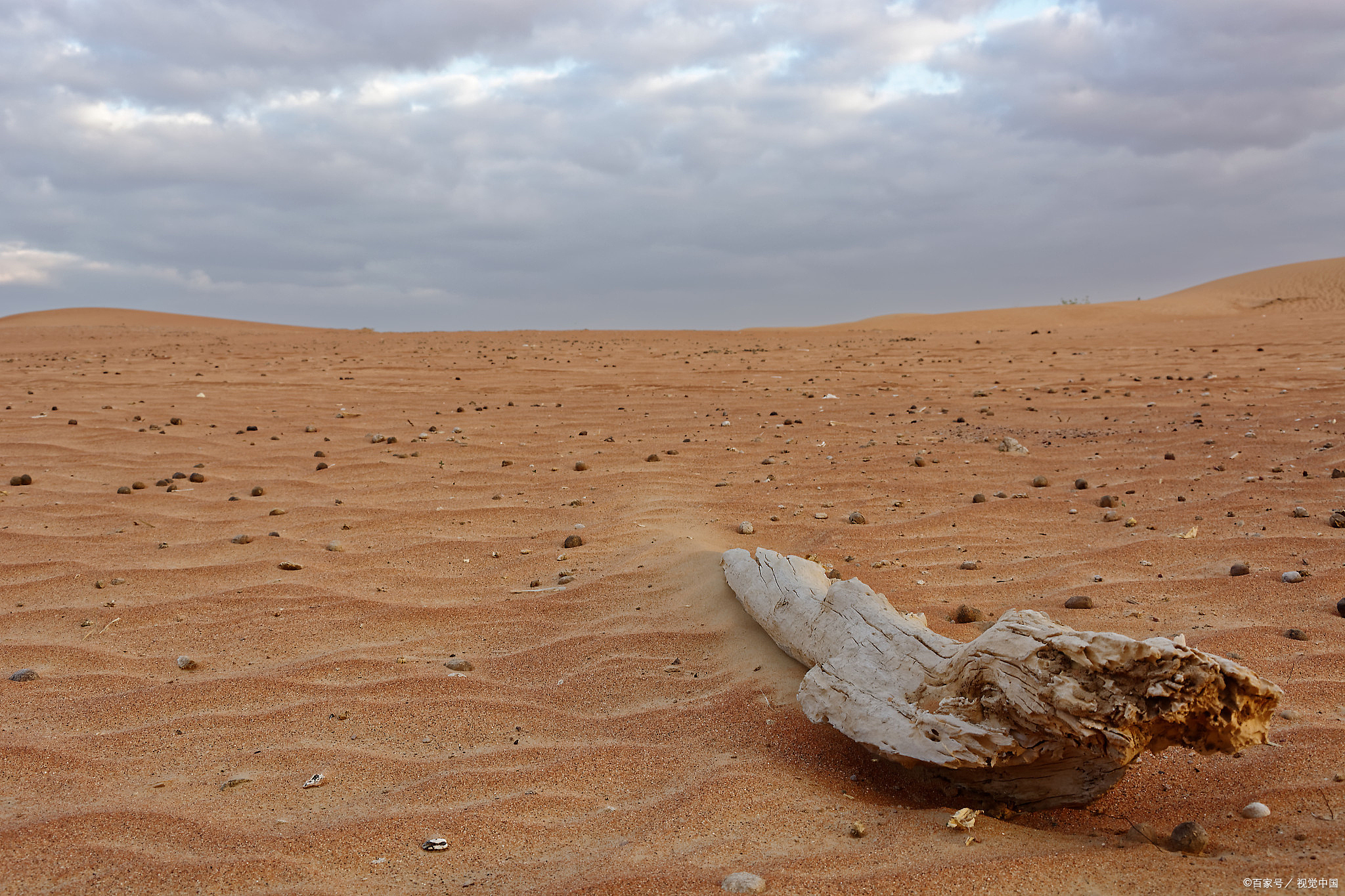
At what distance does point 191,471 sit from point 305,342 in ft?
40.6

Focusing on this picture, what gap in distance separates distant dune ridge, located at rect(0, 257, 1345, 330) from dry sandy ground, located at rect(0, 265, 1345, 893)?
1811 centimetres

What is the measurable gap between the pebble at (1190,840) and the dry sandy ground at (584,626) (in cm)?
6

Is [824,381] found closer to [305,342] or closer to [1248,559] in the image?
[1248,559]

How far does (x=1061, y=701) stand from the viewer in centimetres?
209

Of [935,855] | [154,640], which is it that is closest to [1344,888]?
[935,855]

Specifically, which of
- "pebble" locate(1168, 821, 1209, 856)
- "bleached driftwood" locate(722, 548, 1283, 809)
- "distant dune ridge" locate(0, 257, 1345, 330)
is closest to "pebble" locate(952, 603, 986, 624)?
"bleached driftwood" locate(722, 548, 1283, 809)

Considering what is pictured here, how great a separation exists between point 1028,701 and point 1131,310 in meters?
28.1

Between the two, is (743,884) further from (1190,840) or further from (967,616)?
(967,616)

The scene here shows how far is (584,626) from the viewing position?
3773 millimetres

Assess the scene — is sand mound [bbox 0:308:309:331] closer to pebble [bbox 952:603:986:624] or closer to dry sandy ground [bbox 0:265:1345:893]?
dry sandy ground [bbox 0:265:1345:893]

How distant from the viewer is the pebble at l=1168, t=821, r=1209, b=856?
202cm

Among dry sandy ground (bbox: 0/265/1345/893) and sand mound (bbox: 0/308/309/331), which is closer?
dry sandy ground (bbox: 0/265/1345/893)

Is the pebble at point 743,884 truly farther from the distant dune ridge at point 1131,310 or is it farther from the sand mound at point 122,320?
the sand mound at point 122,320

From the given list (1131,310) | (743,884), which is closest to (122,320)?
(1131,310)
